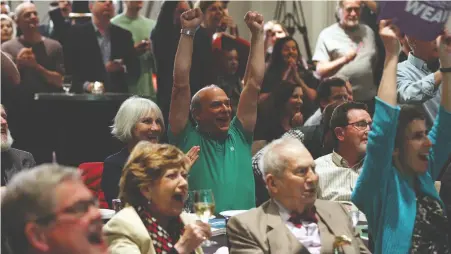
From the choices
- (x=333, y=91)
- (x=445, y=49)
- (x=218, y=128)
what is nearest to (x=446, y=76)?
(x=445, y=49)

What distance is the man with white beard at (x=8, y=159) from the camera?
4621 millimetres

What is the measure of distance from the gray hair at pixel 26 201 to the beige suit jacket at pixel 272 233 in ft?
3.39

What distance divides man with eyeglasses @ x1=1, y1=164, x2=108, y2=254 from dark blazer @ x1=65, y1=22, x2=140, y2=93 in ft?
17.3

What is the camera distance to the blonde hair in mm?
3264

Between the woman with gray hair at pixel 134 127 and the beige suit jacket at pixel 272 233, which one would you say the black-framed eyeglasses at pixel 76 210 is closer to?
the beige suit jacket at pixel 272 233

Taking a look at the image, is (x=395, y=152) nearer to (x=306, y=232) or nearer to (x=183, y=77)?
(x=306, y=232)

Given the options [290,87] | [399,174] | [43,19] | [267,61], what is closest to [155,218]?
[399,174]

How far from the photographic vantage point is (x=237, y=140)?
477cm

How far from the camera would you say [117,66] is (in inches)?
299

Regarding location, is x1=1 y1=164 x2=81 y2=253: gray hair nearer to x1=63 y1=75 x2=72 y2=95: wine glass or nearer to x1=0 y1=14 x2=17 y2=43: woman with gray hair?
x1=63 y1=75 x2=72 y2=95: wine glass

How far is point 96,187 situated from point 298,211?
6.09ft

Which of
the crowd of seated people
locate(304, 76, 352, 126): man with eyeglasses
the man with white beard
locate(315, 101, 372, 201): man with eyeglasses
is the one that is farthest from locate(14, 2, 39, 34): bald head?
locate(315, 101, 372, 201): man with eyeglasses

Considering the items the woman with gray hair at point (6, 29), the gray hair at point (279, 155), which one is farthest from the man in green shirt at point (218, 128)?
the woman with gray hair at point (6, 29)

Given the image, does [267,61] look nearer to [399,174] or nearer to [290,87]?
[290,87]
